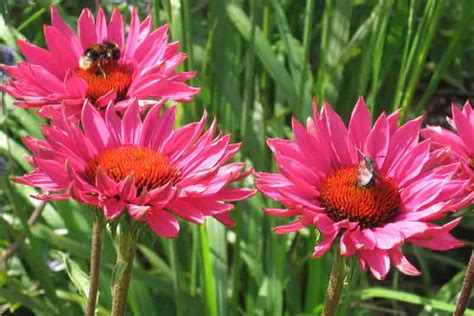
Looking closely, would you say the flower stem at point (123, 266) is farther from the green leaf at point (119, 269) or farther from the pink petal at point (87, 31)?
the pink petal at point (87, 31)

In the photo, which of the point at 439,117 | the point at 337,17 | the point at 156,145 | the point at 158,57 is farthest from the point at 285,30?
the point at 439,117

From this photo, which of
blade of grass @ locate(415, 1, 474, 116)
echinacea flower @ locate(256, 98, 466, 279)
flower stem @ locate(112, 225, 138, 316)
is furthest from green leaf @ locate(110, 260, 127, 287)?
blade of grass @ locate(415, 1, 474, 116)

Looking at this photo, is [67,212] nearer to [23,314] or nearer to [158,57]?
[23,314]

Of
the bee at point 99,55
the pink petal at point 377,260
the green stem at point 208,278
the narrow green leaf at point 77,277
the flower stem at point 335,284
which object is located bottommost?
the green stem at point 208,278

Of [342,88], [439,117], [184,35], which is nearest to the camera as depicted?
[184,35]

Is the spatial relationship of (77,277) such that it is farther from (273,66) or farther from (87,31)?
(273,66)

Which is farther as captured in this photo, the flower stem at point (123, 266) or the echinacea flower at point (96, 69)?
the echinacea flower at point (96, 69)

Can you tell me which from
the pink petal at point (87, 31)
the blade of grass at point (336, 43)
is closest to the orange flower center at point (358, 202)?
the pink petal at point (87, 31)
